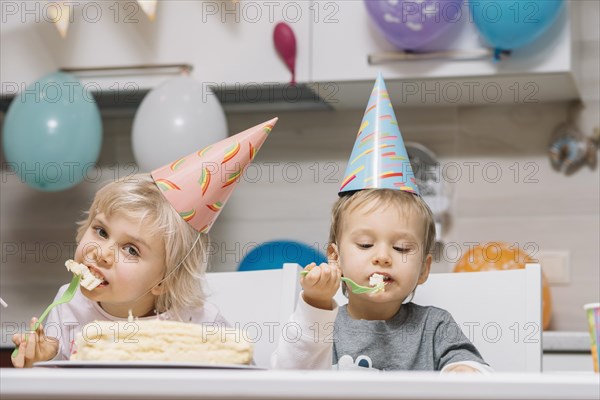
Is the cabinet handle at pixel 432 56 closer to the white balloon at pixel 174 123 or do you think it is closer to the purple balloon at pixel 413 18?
the purple balloon at pixel 413 18

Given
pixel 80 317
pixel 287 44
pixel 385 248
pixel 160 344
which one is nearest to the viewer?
pixel 160 344

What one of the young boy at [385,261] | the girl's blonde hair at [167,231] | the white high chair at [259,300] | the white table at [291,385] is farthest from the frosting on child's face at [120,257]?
the white table at [291,385]

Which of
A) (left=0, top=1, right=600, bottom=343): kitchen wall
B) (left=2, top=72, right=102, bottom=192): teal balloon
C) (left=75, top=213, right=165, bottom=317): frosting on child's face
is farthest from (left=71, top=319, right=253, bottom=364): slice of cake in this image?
(left=0, top=1, right=600, bottom=343): kitchen wall

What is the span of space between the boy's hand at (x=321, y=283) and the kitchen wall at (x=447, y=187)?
1364 millimetres

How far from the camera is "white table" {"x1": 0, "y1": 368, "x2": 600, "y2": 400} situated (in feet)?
2.00

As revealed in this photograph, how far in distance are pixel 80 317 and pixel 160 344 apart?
0.71 meters

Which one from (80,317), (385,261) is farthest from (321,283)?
(80,317)

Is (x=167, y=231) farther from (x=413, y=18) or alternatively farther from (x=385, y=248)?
(x=413, y=18)

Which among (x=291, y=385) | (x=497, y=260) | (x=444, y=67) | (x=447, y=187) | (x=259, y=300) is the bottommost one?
(x=291, y=385)

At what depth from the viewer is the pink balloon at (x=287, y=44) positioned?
2.33 metres

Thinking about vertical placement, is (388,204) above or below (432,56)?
below

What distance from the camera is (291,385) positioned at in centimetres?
62

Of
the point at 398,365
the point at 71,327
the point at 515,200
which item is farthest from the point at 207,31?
the point at 398,365

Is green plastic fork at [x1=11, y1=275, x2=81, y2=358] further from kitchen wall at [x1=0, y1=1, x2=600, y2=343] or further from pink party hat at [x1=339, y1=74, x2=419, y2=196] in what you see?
kitchen wall at [x1=0, y1=1, x2=600, y2=343]
